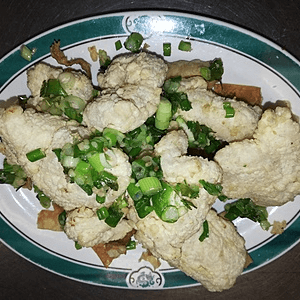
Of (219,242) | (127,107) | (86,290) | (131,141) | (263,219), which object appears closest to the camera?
(127,107)

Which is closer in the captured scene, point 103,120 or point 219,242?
point 103,120

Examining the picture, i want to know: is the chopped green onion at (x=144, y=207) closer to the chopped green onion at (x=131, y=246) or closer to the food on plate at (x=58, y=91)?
the food on plate at (x=58, y=91)

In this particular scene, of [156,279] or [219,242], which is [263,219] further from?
[156,279]

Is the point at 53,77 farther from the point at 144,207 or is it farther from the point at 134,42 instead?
the point at 144,207

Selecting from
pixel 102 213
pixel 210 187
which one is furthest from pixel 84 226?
pixel 210 187

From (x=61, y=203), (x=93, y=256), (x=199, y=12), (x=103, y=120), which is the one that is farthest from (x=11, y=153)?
(x=199, y=12)

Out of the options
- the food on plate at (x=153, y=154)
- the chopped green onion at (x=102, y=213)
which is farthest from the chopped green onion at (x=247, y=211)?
the chopped green onion at (x=102, y=213)
